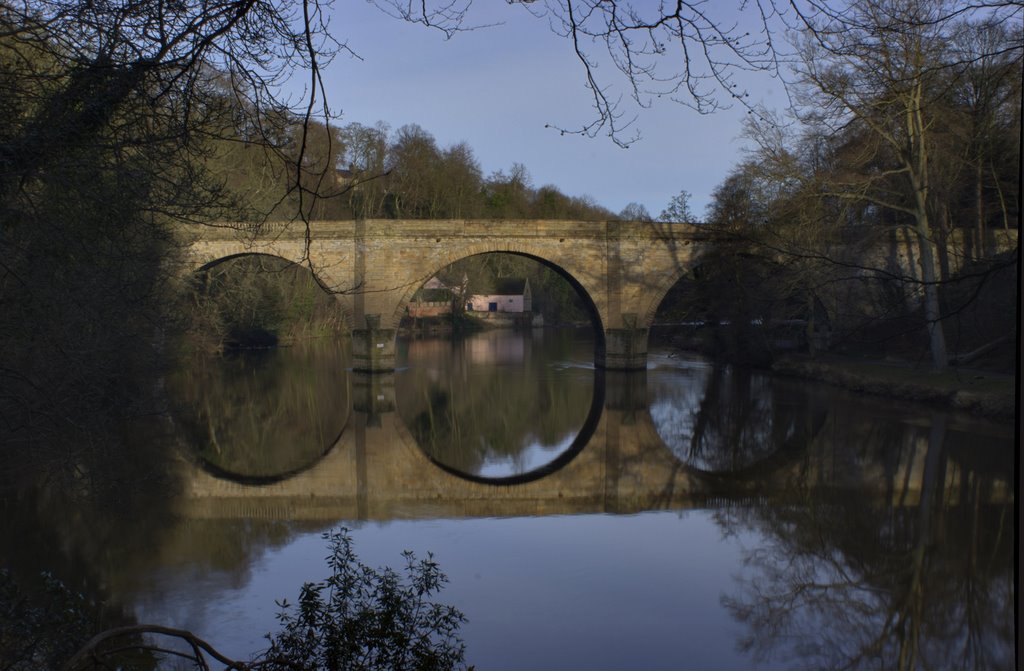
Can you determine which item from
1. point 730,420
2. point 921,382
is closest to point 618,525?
point 730,420

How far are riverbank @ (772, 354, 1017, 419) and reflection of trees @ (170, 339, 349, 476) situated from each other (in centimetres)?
847

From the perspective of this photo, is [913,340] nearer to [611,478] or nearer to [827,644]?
[611,478]

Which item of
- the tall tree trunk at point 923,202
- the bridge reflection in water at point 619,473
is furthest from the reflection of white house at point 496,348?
the tall tree trunk at point 923,202

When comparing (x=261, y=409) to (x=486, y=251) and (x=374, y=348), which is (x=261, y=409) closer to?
(x=374, y=348)

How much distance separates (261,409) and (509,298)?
113 ft

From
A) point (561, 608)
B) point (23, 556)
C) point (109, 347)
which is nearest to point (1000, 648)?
point (561, 608)

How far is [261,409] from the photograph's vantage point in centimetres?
1540

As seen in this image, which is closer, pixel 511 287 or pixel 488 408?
pixel 488 408

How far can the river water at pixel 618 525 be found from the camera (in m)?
5.50

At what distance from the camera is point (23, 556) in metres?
6.57

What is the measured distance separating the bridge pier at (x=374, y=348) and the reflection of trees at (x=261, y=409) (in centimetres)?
62

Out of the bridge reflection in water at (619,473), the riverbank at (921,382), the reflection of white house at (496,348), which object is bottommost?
the bridge reflection in water at (619,473)

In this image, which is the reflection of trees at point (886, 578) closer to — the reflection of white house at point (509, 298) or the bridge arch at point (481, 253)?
the bridge arch at point (481, 253)

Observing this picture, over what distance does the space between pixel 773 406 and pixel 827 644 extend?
10209mm
